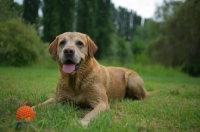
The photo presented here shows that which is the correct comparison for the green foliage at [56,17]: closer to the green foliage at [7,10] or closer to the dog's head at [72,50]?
the green foliage at [7,10]

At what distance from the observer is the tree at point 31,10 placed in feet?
19.1

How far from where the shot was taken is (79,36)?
4.42m

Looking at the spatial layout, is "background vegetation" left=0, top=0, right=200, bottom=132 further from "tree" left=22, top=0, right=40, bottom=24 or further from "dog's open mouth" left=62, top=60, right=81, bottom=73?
"dog's open mouth" left=62, top=60, right=81, bottom=73

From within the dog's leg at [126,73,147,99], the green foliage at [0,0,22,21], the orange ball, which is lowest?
the dog's leg at [126,73,147,99]

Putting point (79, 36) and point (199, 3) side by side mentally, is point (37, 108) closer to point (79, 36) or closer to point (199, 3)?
point (79, 36)

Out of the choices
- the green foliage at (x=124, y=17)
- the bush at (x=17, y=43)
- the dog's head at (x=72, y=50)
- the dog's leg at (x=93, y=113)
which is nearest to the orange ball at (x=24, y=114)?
the dog's leg at (x=93, y=113)

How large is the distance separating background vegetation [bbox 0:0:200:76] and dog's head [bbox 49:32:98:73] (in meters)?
Result: 1.35

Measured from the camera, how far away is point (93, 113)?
3504 millimetres

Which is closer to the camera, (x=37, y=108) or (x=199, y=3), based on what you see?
(x=37, y=108)

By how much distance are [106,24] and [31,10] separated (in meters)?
17.8

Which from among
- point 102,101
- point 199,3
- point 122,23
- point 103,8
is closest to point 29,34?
point 102,101

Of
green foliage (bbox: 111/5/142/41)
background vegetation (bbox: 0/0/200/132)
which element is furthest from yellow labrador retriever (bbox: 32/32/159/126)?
green foliage (bbox: 111/5/142/41)

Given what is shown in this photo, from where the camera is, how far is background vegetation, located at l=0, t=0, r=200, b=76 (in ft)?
19.3

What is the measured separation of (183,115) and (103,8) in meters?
16.8
